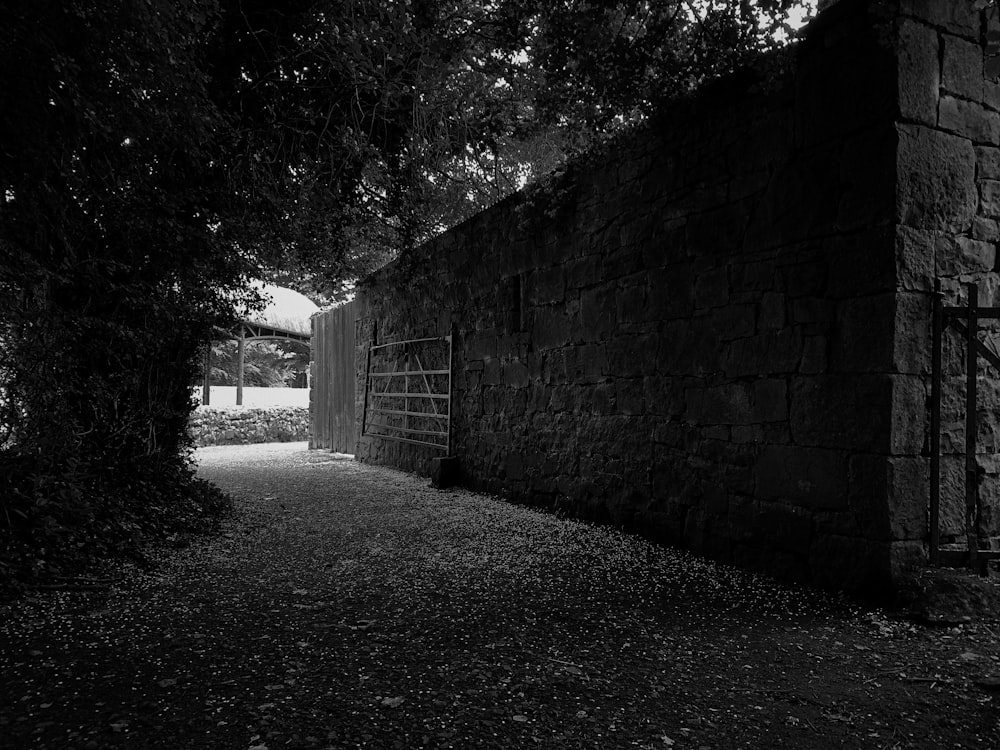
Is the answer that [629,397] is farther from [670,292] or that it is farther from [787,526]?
[787,526]

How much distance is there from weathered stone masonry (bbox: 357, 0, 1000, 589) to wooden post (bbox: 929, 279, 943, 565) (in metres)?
0.04

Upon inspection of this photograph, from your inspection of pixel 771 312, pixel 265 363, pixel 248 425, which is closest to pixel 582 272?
pixel 771 312

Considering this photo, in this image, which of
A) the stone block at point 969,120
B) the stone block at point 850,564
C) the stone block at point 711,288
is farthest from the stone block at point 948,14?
the stone block at point 850,564

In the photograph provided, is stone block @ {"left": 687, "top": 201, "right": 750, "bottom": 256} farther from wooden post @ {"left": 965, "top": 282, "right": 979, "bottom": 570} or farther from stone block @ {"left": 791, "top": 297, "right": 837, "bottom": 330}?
wooden post @ {"left": 965, "top": 282, "right": 979, "bottom": 570}

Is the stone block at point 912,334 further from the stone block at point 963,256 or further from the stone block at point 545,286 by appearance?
the stone block at point 545,286

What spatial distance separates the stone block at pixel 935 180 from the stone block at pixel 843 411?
76cm

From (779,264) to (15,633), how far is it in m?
3.89

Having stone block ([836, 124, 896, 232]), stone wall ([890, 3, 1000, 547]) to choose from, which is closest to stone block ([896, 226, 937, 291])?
stone wall ([890, 3, 1000, 547])

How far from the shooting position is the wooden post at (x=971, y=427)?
2846mm

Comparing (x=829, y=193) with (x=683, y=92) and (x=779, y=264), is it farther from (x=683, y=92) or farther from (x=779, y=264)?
(x=683, y=92)

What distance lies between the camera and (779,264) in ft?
11.1

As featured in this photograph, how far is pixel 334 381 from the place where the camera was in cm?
1067

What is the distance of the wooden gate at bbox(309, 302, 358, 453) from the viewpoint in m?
A: 10.1

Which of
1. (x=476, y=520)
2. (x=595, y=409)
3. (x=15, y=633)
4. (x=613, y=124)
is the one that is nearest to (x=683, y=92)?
(x=613, y=124)
